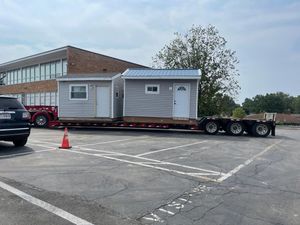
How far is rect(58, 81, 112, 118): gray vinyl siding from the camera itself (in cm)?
2194

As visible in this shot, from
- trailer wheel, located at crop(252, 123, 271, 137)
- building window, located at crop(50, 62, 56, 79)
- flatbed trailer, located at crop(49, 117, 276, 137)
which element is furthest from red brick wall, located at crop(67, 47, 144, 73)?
trailer wheel, located at crop(252, 123, 271, 137)

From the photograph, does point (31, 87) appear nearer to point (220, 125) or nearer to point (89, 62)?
point (89, 62)

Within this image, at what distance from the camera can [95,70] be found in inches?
1396

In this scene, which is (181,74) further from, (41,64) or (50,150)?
(41,64)

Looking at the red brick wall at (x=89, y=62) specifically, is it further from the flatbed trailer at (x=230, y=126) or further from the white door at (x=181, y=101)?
the white door at (x=181, y=101)

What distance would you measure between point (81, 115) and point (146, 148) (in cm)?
1028

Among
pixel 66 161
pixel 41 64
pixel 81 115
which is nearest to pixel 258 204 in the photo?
pixel 66 161

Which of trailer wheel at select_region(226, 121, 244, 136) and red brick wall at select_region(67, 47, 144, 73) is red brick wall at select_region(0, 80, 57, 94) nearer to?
red brick wall at select_region(67, 47, 144, 73)

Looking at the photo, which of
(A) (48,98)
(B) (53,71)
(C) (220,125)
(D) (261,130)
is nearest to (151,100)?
(C) (220,125)

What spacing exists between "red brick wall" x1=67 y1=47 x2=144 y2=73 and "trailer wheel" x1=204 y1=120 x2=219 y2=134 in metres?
17.2

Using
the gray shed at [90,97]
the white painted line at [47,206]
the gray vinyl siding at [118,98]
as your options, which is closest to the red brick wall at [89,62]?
the gray shed at [90,97]

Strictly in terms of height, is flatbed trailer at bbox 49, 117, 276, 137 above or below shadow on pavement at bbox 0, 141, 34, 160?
above

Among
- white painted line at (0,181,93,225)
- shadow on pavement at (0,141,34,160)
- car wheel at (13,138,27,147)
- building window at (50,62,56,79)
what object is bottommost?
white painted line at (0,181,93,225)

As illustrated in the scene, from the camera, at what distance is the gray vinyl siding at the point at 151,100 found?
20769 mm
